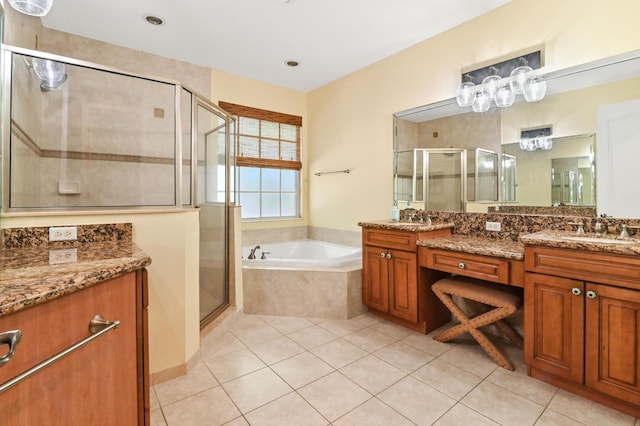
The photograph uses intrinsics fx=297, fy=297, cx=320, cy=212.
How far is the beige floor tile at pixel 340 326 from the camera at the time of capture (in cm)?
238

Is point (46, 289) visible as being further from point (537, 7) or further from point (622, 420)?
point (537, 7)

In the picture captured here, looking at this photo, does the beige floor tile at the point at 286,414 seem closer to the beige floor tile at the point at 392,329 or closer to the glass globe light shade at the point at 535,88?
the beige floor tile at the point at 392,329

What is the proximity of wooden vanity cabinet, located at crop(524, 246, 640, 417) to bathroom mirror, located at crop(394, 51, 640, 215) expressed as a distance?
67 cm

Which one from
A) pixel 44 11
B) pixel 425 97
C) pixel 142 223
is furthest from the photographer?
pixel 425 97

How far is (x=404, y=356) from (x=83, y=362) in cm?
179

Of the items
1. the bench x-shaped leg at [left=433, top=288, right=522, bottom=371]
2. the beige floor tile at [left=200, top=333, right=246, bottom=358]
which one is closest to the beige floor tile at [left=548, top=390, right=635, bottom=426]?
the bench x-shaped leg at [left=433, top=288, right=522, bottom=371]

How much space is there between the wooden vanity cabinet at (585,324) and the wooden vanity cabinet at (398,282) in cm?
71

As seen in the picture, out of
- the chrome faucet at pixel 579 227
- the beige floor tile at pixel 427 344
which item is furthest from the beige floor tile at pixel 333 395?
the chrome faucet at pixel 579 227

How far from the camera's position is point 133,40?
112 inches

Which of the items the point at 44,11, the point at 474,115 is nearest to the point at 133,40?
the point at 44,11

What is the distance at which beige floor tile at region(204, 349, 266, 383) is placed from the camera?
1.82 meters

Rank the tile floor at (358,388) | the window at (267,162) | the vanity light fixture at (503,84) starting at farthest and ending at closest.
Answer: the window at (267,162), the vanity light fixture at (503,84), the tile floor at (358,388)

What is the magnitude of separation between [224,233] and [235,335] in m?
0.84

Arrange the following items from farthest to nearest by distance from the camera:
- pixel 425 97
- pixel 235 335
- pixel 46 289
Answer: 1. pixel 425 97
2. pixel 235 335
3. pixel 46 289
